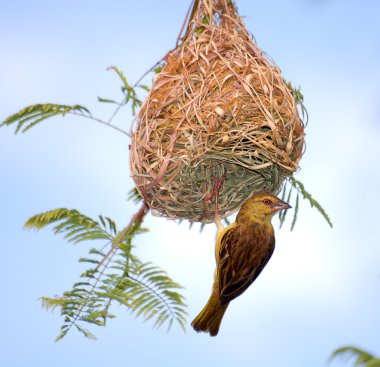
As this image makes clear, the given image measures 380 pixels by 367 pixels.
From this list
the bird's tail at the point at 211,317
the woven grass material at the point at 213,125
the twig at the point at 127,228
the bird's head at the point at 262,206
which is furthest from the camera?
the twig at the point at 127,228

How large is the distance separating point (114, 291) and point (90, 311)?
186 mm

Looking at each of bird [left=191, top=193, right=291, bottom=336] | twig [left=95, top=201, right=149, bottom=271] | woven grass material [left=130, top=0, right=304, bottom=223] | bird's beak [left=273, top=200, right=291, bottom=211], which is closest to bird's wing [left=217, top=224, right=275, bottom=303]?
bird [left=191, top=193, right=291, bottom=336]

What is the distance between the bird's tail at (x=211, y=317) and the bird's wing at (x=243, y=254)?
0.48 feet

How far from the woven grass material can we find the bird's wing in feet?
0.84

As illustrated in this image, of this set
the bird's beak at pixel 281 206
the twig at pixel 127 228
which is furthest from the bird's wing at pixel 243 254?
the twig at pixel 127 228

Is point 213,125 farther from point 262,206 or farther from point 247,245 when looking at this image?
point 247,245

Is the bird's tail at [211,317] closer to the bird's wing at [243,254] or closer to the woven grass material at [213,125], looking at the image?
the bird's wing at [243,254]

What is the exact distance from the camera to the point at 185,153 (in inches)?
202

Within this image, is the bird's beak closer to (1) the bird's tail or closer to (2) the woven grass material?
(2) the woven grass material

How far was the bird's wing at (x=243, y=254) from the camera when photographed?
5336 millimetres

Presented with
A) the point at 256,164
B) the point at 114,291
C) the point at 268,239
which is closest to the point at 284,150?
the point at 256,164

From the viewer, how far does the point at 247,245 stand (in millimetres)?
5332

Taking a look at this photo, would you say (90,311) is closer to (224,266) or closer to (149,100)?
(224,266)

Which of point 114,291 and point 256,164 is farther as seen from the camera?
point 114,291
